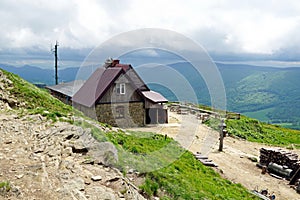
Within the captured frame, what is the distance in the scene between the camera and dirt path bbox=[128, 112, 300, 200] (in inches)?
666

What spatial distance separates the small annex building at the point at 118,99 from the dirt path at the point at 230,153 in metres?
2.29

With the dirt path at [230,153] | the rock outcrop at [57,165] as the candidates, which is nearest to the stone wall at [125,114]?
the dirt path at [230,153]

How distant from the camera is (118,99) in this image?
1179 inches

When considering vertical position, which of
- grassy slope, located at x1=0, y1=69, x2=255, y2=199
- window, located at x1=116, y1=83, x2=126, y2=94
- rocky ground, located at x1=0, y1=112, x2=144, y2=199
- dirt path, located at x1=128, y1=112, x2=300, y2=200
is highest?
window, located at x1=116, y1=83, x2=126, y2=94

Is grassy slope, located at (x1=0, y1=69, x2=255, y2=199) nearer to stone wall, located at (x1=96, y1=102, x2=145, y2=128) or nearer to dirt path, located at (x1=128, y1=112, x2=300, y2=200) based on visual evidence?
dirt path, located at (x1=128, y1=112, x2=300, y2=200)

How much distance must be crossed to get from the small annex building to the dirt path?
229 centimetres

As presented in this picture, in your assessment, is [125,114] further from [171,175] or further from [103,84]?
[171,175]

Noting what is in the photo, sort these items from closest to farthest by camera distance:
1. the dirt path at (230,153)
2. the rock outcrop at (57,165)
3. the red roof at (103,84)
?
the rock outcrop at (57,165)
the dirt path at (230,153)
the red roof at (103,84)

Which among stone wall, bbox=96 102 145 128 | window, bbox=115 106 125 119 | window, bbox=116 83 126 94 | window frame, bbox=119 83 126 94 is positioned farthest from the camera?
window, bbox=115 106 125 119

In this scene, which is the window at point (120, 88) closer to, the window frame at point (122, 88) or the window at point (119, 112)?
the window frame at point (122, 88)

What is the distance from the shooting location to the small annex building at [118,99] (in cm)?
2905

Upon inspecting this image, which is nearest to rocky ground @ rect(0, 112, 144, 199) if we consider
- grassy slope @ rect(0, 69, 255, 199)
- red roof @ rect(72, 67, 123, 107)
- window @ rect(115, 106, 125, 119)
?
grassy slope @ rect(0, 69, 255, 199)

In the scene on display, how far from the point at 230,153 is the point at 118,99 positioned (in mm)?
12500

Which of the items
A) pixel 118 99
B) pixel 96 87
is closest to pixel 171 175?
pixel 118 99
